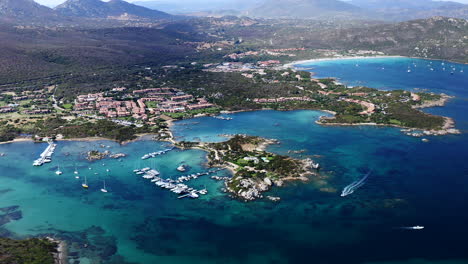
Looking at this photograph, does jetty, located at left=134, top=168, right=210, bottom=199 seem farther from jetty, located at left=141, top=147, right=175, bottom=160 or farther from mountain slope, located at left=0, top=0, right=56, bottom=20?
mountain slope, located at left=0, top=0, right=56, bottom=20

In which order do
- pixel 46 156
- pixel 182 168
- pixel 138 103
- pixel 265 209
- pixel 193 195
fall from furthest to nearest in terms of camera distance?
pixel 138 103, pixel 46 156, pixel 182 168, pixel 193 195, pixel 265 209

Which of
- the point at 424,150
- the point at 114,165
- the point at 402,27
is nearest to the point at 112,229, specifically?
the point at 114,165

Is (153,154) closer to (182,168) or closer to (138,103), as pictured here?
(182,168)

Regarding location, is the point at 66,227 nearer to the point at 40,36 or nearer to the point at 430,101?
the point at 430,101

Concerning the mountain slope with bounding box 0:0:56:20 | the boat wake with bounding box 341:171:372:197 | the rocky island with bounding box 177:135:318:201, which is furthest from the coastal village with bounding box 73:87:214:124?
the mountain slope with bounding box 0:0:56:20

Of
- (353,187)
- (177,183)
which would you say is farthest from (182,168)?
(353,187)
